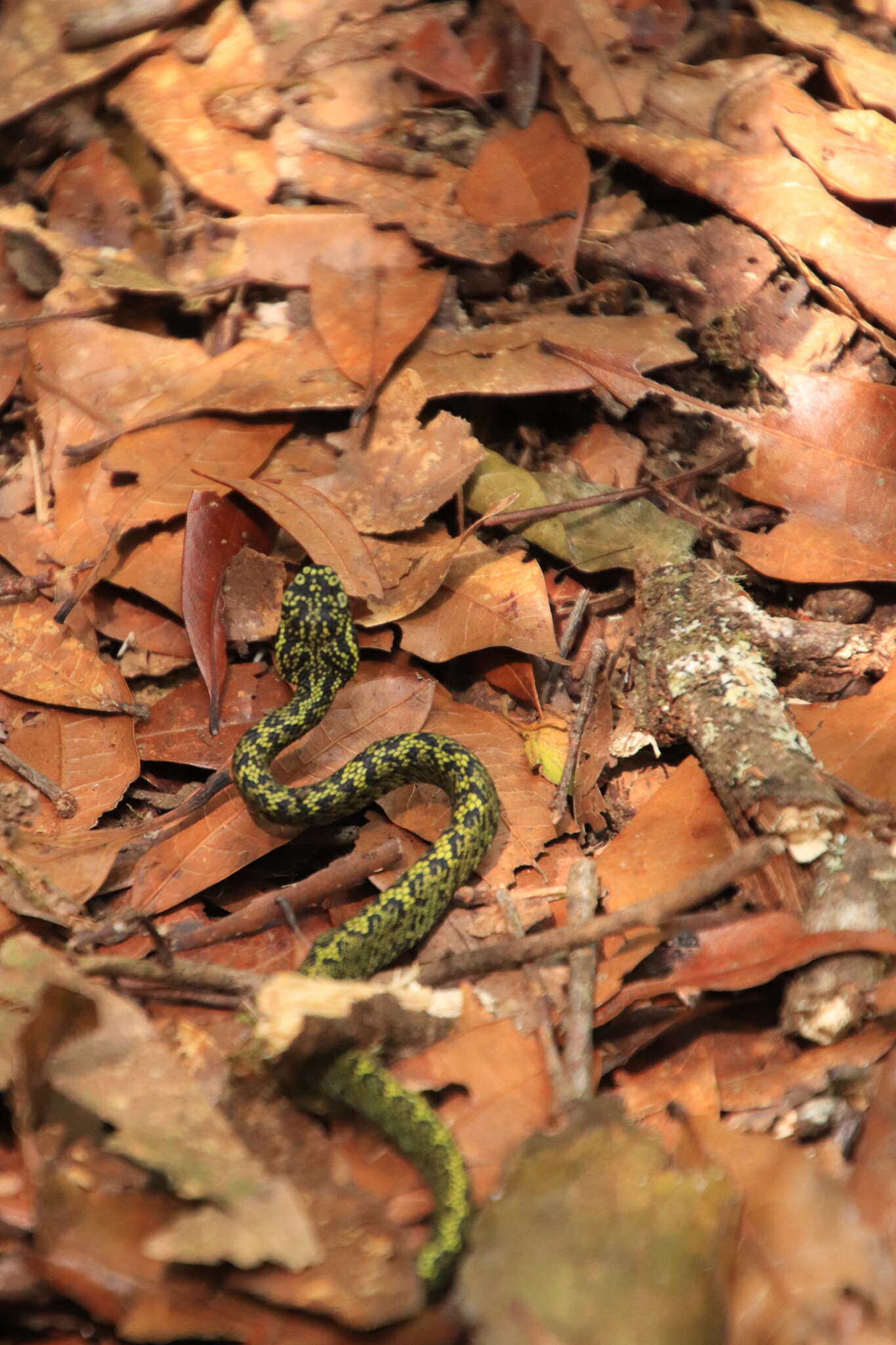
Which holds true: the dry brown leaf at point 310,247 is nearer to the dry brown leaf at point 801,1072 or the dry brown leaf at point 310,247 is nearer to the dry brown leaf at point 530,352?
the dry brown leaf at point 530,352

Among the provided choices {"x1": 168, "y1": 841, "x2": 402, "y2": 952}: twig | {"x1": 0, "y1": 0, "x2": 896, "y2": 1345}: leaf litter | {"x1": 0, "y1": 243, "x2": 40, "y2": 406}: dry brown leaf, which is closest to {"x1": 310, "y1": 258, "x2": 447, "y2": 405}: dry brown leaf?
{"x1": 0, "y1": 0, "x2": 896, "y2": 1345}: leaf litter

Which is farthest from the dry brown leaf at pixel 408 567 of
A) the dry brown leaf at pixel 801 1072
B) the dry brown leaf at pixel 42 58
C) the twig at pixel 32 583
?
the dry brown leaf at pixel 42 58

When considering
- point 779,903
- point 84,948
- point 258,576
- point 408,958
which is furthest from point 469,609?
point 84,948

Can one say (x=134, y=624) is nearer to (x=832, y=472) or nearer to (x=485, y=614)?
(x=485, y=614)

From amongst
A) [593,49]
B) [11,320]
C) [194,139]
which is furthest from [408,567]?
[593,49]

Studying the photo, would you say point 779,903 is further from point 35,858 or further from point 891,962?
point 35,858

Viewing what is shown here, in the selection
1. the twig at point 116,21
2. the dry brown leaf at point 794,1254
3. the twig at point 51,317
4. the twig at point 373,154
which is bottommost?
the dry brown leaf at point 794,1254

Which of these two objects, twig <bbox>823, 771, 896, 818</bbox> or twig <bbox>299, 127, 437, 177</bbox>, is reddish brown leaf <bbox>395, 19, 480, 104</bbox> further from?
twig <bbox>823, 771, 896, 818</bbox>
